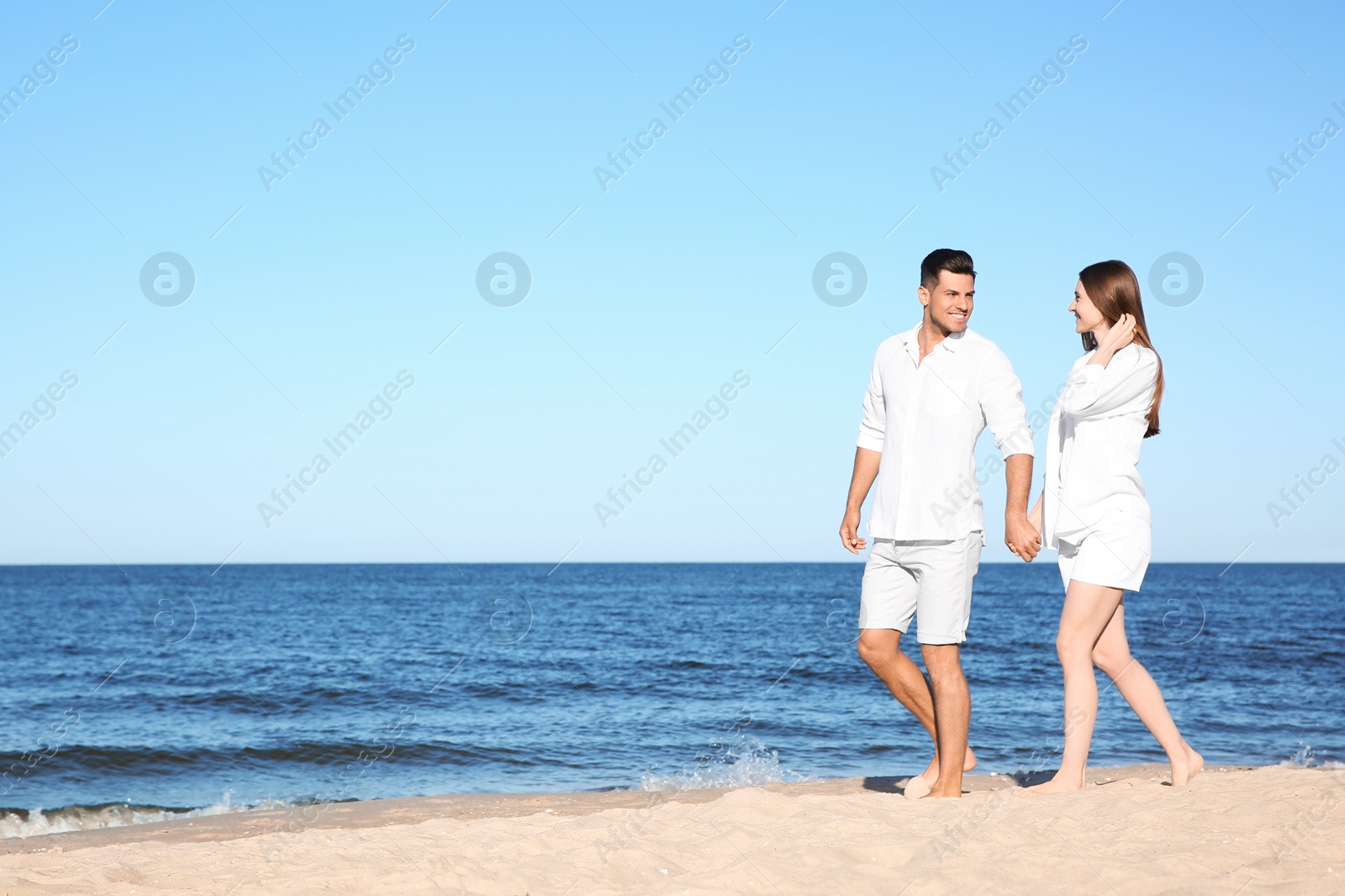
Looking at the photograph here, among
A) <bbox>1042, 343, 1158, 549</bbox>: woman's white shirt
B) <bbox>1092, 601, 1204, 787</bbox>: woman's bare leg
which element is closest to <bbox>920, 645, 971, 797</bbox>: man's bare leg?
<bbox>1092, 601, 1204, 787</bbox>: woman's bare leg

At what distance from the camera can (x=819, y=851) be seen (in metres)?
3.30

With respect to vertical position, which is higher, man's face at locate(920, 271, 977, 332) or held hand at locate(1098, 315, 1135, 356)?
held hand at locate(1098, 315, 1135, 356)

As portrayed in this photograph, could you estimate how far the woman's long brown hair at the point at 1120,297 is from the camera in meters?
4.09

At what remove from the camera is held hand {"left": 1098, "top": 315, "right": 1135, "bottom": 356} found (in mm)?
4051

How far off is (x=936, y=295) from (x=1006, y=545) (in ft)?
3.48

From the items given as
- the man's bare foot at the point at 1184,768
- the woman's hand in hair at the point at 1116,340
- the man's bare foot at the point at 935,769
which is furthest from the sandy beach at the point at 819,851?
the woman's hand in hair at the point at 1116,340

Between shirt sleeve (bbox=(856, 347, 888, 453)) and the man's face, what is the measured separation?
1.29ft

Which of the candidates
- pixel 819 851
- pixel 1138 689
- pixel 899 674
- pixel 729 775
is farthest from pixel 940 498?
pixel 729 775

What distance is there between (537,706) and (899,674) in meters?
9.24

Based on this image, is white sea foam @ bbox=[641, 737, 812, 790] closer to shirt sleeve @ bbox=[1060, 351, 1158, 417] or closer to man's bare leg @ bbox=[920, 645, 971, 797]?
man's bare leg @ bbox=[920, 645, 971, 797]

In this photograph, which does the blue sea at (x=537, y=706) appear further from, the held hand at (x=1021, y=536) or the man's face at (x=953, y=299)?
the man's face at (x=953, y=299)

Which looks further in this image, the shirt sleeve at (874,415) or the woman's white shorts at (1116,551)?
the shirt sleeve at (874,415)

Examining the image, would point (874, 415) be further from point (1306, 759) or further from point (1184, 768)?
point (1306, 759)

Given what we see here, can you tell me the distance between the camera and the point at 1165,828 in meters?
3.42
